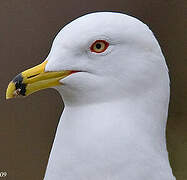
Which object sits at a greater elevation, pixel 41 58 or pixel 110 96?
pixel 110 96

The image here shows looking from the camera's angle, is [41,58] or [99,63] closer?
[99,63]

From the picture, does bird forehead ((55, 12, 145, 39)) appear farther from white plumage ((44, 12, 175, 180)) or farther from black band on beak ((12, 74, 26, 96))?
black band on beak ((12, 74, 26, 96))

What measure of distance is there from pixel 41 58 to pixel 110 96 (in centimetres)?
119

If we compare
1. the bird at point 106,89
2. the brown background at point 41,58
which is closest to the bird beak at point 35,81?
the bird at point 106,89

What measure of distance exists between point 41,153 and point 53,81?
4.28 ft

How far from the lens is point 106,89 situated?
1.06m

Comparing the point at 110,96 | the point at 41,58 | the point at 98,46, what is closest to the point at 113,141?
the point at 110,96

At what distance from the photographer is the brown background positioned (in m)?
2.21

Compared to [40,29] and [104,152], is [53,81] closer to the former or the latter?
[104,152]

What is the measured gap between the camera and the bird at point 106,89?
3.44 ft

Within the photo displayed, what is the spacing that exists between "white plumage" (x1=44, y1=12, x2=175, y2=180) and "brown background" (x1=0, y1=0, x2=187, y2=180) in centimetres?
114

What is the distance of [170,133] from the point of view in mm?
2305

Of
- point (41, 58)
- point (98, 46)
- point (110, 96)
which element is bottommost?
point (41, 58)

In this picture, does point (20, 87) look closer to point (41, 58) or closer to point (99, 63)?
point (99, 63)
